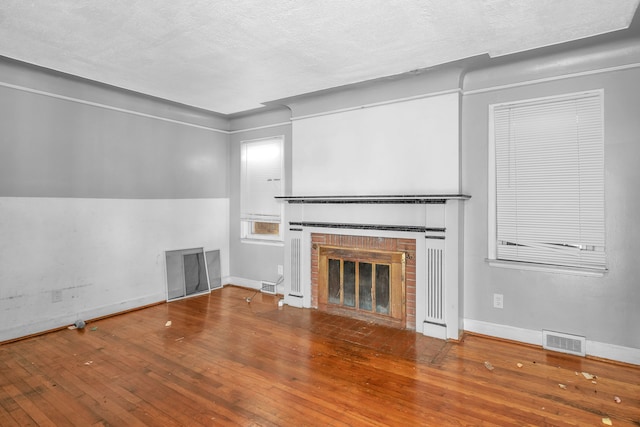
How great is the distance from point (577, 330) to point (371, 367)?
77.6 inches

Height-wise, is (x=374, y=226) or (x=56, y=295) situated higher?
(x=374, y=226)

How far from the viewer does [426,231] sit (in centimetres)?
373

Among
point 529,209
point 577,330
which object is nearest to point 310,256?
point 529,209

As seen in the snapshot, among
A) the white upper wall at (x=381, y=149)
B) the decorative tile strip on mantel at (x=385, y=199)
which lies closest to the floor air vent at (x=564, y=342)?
the decorative tile strip on mantel at (x=385, y=199)

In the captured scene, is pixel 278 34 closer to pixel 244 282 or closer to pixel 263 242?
pixel 263 242

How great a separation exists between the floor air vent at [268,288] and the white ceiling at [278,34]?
2.93 m

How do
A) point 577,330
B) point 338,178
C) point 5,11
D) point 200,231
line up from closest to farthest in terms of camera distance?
point 5,11 < point 577,330 < point 338,178 < point 200,231

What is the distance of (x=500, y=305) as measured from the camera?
11.7ft

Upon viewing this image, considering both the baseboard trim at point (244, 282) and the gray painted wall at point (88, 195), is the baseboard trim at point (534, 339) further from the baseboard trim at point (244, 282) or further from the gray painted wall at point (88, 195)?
the gray painted wall at point (88, 195)

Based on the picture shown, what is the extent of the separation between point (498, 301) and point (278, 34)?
3.29 metres

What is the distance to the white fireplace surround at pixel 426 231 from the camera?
3586 mm

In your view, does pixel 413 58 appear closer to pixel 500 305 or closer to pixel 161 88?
pixel 500 305

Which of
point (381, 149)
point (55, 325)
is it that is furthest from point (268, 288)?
point (381, 149)

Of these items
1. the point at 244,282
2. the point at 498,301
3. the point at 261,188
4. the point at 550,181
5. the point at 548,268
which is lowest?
the point at 244,282
